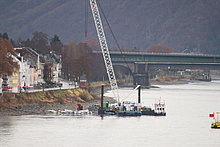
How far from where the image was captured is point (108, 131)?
339 ft

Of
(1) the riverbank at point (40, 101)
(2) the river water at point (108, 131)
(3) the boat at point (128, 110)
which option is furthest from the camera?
(3) the boat at point (128, 110)

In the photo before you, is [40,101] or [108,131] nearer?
[108,131]

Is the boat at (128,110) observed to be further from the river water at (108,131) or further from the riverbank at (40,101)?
the riverbank at (40,101)

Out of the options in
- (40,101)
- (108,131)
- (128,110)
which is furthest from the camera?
(40,101)

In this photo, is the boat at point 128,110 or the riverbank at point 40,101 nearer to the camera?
the riverbank at point 40,101

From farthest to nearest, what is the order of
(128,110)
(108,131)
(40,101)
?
(40,101) → (128,110) → (108,131)

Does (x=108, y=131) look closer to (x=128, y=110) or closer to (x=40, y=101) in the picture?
(x=128, y=110)

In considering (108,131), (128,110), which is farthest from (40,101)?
(108,131)

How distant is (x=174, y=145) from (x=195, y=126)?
22.0 metres

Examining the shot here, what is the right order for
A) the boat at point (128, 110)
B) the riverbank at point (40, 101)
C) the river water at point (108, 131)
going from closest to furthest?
the river water at point (108, 131)
the riverbank at point (40, 101)
the boat at point (128, 110)

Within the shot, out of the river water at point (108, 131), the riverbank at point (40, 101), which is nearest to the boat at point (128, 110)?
the river water at point (108, 131)

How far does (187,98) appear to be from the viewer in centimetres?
18112

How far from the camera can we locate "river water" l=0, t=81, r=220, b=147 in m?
91.5

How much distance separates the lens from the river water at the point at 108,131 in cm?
9150
